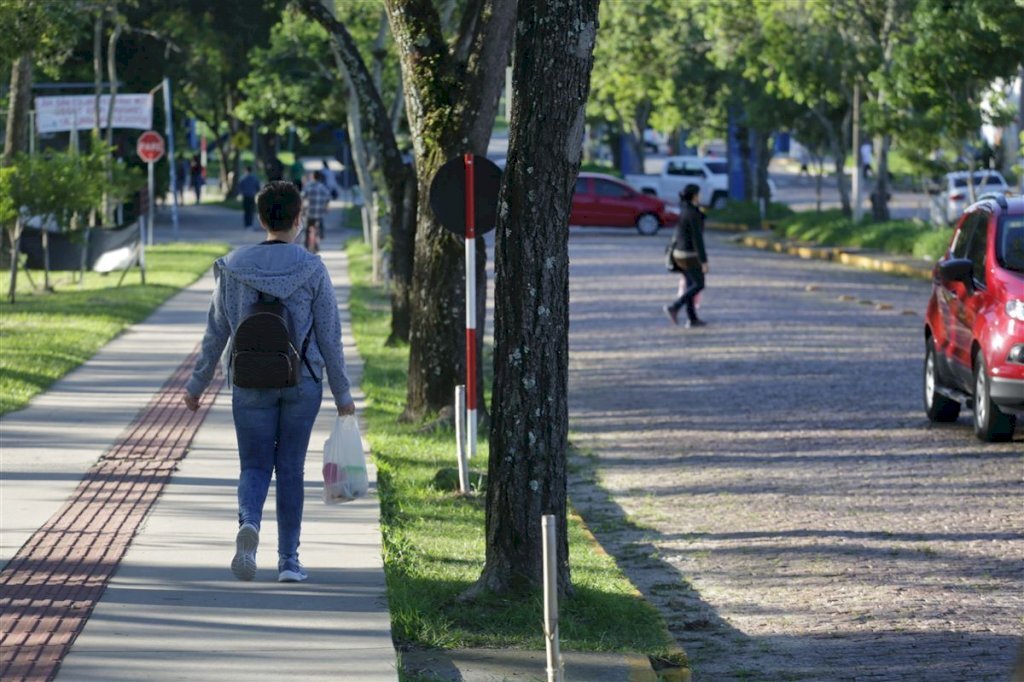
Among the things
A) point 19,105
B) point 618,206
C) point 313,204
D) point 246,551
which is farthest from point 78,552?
point 618,206

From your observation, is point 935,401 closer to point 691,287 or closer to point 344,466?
point 344,466

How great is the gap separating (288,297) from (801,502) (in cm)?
460

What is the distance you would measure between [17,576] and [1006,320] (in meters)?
7.40

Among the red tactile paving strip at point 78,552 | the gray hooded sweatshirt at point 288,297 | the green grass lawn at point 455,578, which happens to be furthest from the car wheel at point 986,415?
the gray hooded sweatshirt at point 288,297

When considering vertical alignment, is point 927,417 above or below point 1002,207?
below

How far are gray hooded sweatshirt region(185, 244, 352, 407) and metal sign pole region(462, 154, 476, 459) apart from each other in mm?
2982

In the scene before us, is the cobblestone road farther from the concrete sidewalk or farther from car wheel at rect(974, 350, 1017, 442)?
the concrete sidewalk

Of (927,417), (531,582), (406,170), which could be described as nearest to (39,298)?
(406,170)

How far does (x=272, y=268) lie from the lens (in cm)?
764

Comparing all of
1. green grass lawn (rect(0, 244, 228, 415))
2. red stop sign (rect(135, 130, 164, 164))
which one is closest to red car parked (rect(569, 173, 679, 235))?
red stop sign (rect(135, 130, 164, 164))

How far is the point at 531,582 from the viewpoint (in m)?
7.76

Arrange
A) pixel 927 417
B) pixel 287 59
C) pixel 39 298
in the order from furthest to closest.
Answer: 1. pixel 287 59
2. pixel 39 298
3. pixel 927 417

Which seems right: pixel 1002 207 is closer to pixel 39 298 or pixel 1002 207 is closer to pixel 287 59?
pixel 39 298

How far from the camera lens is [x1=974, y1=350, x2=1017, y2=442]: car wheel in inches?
510
